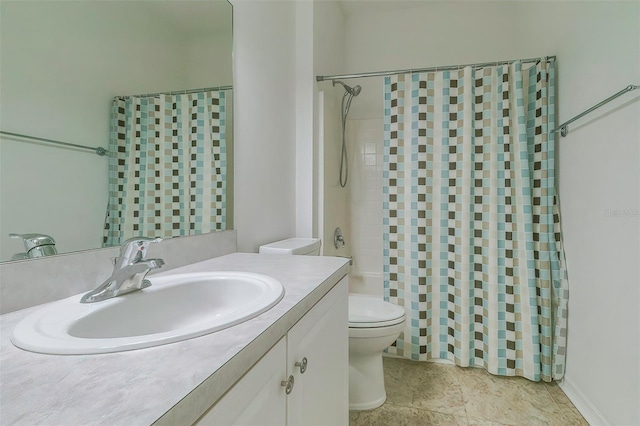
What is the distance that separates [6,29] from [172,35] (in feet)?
1.59

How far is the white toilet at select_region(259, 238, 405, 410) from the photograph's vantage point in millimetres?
1466

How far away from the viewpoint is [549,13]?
181cm

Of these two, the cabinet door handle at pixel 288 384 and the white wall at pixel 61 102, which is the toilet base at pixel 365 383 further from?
the white wall at pixel 61 102

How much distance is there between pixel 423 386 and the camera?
170 centimetres

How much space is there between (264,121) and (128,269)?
1.10 m

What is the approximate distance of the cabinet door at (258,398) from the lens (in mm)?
415

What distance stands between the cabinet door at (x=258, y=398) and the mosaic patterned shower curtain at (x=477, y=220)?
1.44 metres

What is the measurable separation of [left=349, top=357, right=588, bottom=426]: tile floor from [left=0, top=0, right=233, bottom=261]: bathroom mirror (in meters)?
1.44

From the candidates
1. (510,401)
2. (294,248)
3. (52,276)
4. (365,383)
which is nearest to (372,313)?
(365,383)

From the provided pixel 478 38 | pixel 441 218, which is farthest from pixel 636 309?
pixel 478 38

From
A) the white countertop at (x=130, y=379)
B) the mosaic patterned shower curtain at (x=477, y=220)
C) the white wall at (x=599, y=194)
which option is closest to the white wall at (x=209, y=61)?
the white countertop at (x=130, y=379)

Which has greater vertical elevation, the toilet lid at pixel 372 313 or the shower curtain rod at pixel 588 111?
the shower curtain rod at pixel 588 111

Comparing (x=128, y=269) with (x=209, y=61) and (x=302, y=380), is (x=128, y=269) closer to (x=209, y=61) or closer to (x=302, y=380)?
(x=302, y=380)

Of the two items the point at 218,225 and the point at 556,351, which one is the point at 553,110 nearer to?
the point at 556,351
